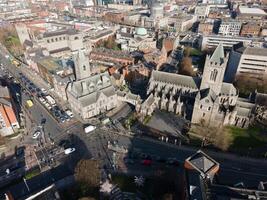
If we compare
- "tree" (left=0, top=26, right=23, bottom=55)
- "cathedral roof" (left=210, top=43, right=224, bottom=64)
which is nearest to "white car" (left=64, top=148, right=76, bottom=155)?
"cathedral roof" (left=210, top=43, right=224, bottom=64)

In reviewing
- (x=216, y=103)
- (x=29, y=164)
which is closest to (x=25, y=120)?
(x=29, y=164)

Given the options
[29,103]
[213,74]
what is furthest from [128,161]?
[29,103]

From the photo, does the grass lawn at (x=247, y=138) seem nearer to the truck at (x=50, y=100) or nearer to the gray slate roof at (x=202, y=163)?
the gray slate roof at (x=202, y=163)

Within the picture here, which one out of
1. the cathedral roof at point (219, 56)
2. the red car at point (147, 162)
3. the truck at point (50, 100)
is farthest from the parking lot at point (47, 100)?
the cathedral roof at point (219, 56)

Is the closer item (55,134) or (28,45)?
(55,134)

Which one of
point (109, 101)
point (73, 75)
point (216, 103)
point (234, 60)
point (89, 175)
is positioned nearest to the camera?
point (89, 175)

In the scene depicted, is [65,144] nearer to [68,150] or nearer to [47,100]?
[68,150]

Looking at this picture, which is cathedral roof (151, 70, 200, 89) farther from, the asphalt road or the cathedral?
the asphalt road

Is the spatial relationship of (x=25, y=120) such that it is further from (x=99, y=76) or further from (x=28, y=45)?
(x=28, y=45)
